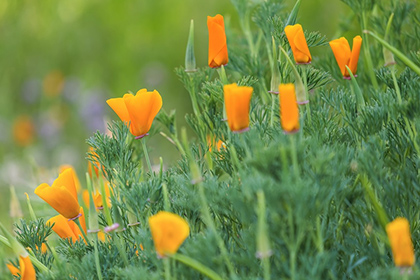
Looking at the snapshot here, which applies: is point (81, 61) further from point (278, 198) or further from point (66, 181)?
point (278, 198)

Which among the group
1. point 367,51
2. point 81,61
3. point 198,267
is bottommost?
point 81,61

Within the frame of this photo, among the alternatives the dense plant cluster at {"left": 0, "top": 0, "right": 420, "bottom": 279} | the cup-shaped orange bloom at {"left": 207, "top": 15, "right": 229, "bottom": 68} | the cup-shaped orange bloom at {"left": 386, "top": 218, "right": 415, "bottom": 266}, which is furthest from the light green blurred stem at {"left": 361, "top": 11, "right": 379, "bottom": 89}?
the cup-shaped orange bloom at {"left": 386, "top": 218, "right": 415, "bottom": 266}

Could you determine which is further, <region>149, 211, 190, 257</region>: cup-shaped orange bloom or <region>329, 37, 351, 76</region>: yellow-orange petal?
<region>329, 37, 351, 76</region>: yellow-orange petal

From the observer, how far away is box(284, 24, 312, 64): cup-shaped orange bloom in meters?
0.90

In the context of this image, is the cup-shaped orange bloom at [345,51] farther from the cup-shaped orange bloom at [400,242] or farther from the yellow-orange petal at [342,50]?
the cup-shaped orange bloom at [400,242]

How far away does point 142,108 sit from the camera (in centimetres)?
95

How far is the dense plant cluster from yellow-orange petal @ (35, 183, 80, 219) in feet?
0.19

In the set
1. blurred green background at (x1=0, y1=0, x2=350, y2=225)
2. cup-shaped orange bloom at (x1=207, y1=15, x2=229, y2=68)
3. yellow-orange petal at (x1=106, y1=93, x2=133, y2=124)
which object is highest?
cup-shaped orange bloom at (x1=207, y1=15, x2=229, y2=68)

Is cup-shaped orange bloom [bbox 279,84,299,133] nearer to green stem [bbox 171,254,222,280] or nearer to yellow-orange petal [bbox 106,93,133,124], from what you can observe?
green stem [bbox 171,254,222,280]

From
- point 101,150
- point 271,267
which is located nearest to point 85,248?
point 101,150

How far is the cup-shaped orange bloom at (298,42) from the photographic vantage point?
0.90m

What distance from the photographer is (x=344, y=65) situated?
1.00 m

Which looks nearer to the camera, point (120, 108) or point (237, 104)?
point (237, 104)

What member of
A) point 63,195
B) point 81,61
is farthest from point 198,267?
point 81,61
